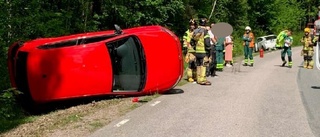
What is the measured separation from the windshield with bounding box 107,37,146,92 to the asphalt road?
759 millimetres

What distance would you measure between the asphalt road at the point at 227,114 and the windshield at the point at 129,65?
0.76 m

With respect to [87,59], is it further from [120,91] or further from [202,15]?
[202,15]

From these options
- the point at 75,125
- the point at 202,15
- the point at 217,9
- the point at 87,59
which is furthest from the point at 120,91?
the point at 217,9

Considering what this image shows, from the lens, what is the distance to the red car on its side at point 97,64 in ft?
27.5

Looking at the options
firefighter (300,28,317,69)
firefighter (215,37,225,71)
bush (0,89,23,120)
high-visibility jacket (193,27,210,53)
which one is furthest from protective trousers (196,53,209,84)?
firefighter (300,28,317,69)

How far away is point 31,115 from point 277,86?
6.69 metres

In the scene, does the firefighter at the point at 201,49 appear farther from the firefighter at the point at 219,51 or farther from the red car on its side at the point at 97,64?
the firefighter at the point at 219,51

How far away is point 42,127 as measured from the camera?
22.2 ft

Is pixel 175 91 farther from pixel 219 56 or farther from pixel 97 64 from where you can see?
pixel 219 56

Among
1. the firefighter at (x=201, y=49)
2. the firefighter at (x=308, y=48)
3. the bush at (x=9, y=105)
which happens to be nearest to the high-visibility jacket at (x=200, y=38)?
the firefighter at (x=201, y=49)

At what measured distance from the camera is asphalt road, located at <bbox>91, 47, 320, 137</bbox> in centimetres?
610

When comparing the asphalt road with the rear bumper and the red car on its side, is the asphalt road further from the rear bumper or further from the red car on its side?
the rear bumper

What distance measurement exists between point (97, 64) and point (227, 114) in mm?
3110

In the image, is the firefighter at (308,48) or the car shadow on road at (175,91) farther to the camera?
the firefighter at (308,48)
